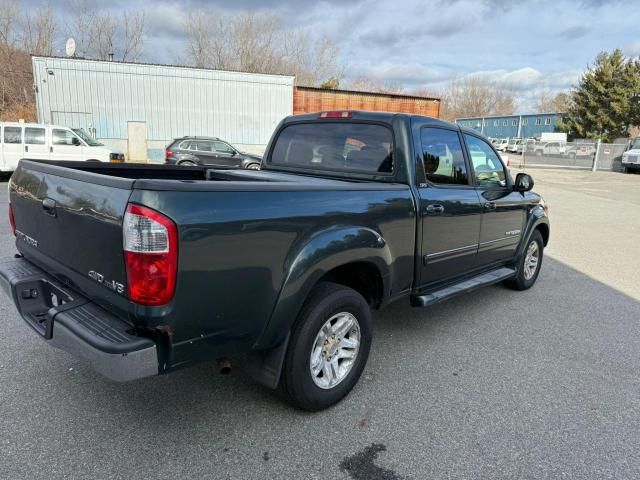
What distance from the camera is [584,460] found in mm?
2467

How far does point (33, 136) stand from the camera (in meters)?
14.2

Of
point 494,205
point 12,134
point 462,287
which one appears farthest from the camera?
point 12,134

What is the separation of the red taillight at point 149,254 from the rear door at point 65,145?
562 inches

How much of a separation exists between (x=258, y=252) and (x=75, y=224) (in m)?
0.98

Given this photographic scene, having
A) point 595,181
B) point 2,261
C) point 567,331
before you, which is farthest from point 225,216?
point 595,181

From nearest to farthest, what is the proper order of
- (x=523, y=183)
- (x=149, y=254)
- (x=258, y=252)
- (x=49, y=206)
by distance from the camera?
1. (x=149, y=254)
2. (x=258, y=252)
3. (x=49, y=206)
4. (x=523, y=183)

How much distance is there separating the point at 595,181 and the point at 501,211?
22.5 m

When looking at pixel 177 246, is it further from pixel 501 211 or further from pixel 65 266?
pixel 501 211

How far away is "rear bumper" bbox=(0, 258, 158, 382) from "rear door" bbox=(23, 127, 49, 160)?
1360cm

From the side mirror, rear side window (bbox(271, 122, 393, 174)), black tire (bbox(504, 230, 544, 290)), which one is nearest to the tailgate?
rear side window (bbox(271, 122, 393, 174))

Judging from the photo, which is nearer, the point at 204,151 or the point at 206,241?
the point at 206,241

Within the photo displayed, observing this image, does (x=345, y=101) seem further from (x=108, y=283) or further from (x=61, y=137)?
(x=108, y=283)

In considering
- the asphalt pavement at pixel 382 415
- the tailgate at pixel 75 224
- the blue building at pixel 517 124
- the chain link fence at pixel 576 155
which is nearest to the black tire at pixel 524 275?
the asphalt pavement at pixel 382 415

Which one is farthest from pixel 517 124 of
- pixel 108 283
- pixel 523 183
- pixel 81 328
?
pixel 81 328
